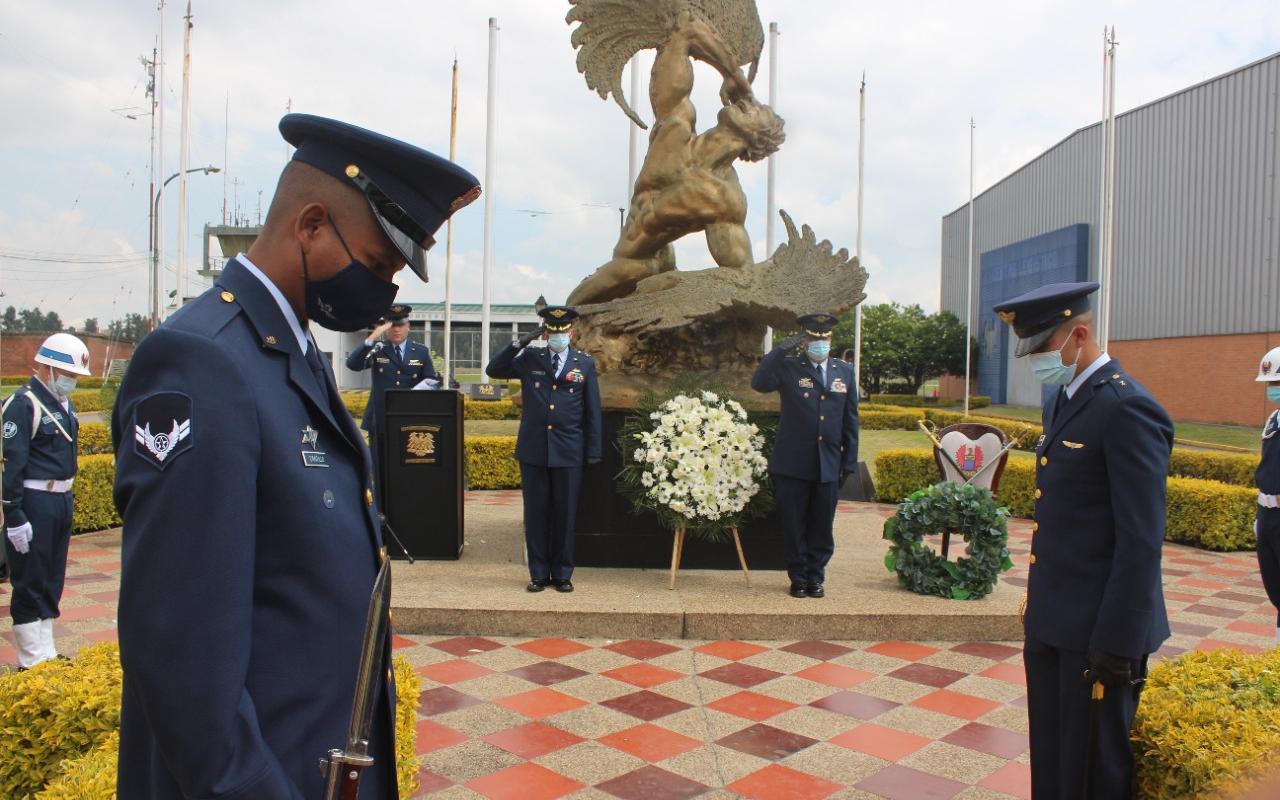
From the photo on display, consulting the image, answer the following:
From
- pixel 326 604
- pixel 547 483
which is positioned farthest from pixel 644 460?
pixel 326 604

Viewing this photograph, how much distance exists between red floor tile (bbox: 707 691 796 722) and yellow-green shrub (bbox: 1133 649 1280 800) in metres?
A: 1.74

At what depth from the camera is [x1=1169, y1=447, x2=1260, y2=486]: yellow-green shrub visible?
10719mm

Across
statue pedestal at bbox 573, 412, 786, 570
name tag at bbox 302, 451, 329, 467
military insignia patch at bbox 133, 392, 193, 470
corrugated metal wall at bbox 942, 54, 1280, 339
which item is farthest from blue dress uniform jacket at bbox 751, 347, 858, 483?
corrugated metal wall at bbox 942, 54, 1280, 339

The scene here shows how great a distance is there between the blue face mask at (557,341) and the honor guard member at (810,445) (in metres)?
1.33

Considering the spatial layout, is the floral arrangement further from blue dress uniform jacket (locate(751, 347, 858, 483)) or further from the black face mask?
the black face mask

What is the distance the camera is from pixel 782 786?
3.52m

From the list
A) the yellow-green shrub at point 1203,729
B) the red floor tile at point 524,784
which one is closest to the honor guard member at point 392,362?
the red floor tile at point 524,784

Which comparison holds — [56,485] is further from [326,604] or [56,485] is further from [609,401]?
[326,604]

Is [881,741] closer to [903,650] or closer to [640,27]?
[903,650]

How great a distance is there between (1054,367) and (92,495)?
860 centimetres

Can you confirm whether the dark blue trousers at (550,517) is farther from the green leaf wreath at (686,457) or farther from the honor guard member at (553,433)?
the green leaf wreath at (686,457)

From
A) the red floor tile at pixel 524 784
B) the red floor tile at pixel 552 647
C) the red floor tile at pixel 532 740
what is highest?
the red floor tile at pixel 552 647

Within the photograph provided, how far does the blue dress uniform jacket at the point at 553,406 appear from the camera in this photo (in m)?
6.18

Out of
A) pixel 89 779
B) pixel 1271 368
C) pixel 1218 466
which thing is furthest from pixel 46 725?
pixel 1218 466
